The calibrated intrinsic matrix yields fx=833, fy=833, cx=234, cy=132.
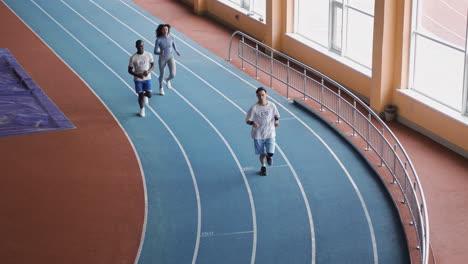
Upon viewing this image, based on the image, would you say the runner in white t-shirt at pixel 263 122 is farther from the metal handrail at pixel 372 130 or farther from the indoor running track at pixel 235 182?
the metal handrail at pixel 372 130

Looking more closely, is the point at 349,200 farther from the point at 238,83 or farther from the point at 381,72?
the point at 238,83

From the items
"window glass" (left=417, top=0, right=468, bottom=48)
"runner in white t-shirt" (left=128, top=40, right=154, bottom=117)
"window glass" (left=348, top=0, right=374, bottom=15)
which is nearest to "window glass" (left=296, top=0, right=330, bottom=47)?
"window glass" (left=348, top=0, right=374, bottom=15)

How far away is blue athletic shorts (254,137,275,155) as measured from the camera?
16.9 meters

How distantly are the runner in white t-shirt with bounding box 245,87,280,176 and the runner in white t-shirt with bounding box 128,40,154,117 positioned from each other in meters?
4.25

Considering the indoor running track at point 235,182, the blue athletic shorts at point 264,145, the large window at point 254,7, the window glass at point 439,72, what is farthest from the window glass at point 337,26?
the blue athletic shorts at point 264,145

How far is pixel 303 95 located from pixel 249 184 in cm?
558

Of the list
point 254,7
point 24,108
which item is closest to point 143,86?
point 24,108

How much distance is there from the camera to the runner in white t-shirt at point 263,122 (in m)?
16.5

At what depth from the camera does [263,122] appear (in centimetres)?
1659

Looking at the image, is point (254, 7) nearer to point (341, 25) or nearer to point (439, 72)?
point (341, 25)

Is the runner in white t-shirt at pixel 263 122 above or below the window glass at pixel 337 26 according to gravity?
below

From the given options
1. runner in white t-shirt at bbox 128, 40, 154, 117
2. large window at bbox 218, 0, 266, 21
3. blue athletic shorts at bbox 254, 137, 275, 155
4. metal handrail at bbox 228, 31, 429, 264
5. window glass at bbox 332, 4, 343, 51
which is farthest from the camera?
large window at bbox 218, 0, 266, 21

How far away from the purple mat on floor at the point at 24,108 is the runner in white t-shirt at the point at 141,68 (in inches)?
76.0

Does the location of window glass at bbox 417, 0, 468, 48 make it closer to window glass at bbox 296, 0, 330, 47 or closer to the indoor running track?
the indoor running track
